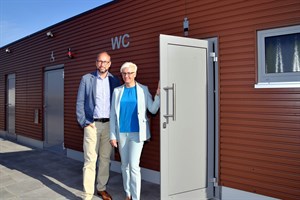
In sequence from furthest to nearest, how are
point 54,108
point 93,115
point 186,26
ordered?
point 54,108, point 186,26, point 93,115

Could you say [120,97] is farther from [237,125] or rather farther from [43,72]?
[43,72]

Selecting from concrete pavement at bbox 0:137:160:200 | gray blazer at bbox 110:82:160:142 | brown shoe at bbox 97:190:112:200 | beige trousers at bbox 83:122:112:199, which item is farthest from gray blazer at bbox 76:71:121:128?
concrete pavement at bbox 0:137:160:200

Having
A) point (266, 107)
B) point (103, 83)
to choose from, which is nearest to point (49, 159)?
point (103, 83)

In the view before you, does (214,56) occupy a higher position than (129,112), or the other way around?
(214,56)

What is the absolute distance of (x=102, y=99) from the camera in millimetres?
3688

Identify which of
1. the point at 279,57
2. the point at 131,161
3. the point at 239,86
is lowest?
the point at 131,161

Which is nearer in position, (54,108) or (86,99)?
(86,99)

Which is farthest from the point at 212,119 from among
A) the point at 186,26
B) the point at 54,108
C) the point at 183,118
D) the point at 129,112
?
the point at 54,108

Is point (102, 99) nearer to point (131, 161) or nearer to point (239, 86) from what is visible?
point (131, 161)

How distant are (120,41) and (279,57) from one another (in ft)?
9.82

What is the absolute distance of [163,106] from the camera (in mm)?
3223

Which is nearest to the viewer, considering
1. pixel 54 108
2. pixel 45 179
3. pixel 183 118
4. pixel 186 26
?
pixel 183 118

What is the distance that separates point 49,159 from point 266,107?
4.97 meters

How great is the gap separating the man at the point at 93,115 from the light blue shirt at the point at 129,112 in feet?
1.50
